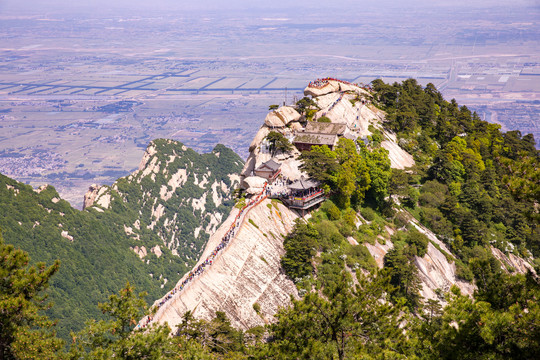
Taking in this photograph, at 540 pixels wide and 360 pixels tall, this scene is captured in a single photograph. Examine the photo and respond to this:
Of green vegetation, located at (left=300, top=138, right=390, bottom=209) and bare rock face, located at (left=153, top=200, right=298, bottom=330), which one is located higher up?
green vegetation, located at (left=300, top=138, right=390, bottom=209)

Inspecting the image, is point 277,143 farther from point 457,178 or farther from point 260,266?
point 457,178

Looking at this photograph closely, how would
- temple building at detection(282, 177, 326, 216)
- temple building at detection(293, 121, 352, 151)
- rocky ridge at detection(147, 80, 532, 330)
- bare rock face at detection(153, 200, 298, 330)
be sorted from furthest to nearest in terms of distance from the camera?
temple building at detection(293, 121, 352, 151), temple building at detection(282, 177, 326, 216), rocky ridge at detection(147, 80, 532, 330), bare rock face at detection(153, 200, 298, 330)

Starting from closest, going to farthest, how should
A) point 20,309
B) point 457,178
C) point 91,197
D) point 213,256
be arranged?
point 20,309
point 213,256
point 457,178
point 91,197

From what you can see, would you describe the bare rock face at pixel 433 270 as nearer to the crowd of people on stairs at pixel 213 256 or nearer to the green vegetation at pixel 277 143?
the crowd of people on stairs at pixel 213 256

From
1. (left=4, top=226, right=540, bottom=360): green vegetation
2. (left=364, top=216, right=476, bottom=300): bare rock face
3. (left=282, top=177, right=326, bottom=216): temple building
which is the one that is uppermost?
(left=4, top=226, right=540, bottom=360): green vegetation

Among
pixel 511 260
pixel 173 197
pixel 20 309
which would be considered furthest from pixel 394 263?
→ pixel 173 197

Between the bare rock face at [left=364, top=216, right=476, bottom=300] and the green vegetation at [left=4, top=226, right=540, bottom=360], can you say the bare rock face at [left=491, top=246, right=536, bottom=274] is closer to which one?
the bare rock face at [left=364, top=216, right=476, bottom=300]

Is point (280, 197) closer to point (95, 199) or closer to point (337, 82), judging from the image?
point (337, 82)

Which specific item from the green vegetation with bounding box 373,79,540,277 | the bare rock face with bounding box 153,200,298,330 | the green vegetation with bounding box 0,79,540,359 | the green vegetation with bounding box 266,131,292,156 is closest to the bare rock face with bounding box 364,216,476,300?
the green vegetation with bounding box 0,79,540,359

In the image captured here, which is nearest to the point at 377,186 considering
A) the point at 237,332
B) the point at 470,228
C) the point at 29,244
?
the point at 470,228
